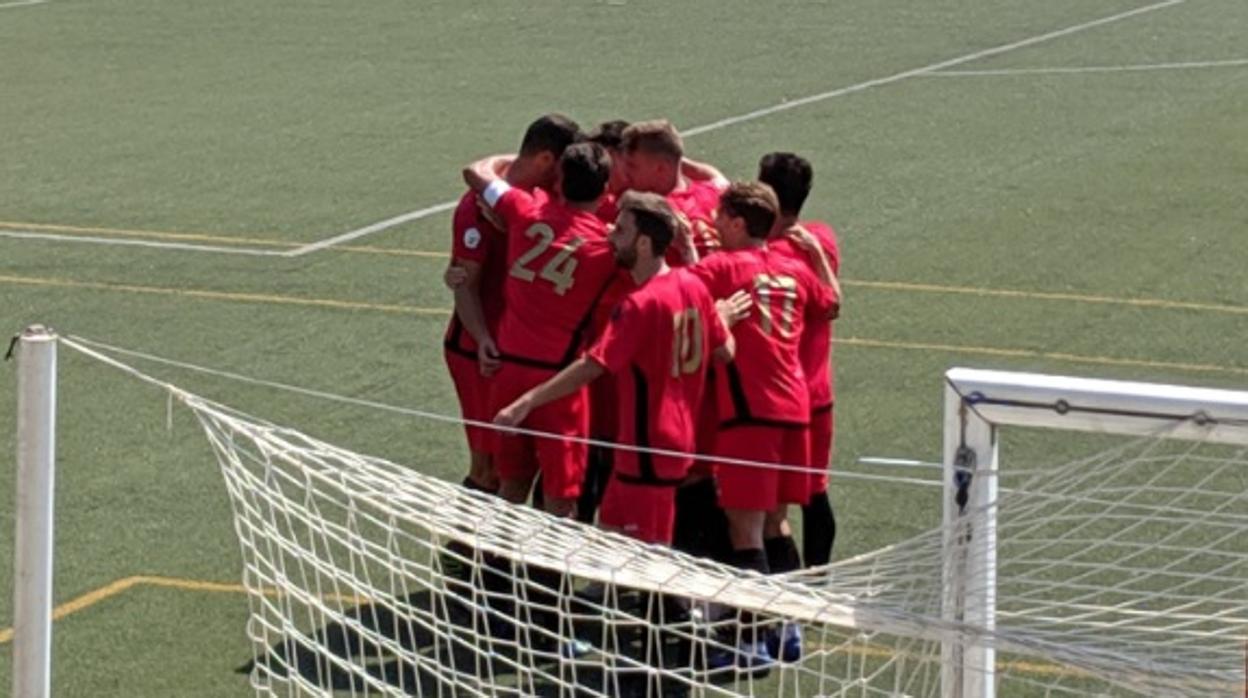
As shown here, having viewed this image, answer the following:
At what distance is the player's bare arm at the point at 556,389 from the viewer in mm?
8906

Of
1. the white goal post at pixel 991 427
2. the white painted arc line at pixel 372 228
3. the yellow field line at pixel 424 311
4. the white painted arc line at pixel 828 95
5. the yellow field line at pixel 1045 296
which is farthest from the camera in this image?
the white painted arc line at pixel 828 95

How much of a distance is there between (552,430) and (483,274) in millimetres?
955

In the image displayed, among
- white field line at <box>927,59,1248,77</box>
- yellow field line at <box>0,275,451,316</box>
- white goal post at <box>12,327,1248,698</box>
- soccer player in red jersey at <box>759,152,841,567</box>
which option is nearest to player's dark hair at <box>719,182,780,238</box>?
soccer player in red jersey at <box>759,152,841,567</box>

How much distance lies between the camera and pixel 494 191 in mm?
9719

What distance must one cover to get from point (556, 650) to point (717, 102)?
50.2 ft

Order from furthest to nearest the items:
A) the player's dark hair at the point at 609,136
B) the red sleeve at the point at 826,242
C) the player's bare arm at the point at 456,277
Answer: the player's dark hair at the point at 609,136 → the player's bare arm at the point at 456,277 → the red sleeve at the point at 826,242

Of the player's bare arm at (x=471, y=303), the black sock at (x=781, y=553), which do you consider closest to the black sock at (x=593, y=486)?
the player's bare arm at (x=471, y=303)

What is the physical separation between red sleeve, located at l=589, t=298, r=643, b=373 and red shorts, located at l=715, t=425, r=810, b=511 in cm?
67

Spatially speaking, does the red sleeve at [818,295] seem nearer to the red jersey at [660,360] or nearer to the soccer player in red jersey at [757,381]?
the soccer player in red jersey at [757,381]

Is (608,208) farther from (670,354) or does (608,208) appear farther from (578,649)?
(578,649)

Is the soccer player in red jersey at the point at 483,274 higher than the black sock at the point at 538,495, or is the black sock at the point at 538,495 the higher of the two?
the soccer player in red jersey at the point at 483,274

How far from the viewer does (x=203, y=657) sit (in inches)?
369

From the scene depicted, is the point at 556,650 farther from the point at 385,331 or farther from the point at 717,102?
the point at 717,102

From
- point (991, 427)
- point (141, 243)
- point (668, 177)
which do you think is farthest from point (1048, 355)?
point (991, 427)
